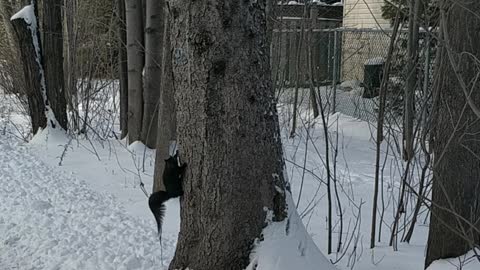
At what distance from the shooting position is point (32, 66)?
1042 cm

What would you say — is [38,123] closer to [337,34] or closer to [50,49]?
[50,49]

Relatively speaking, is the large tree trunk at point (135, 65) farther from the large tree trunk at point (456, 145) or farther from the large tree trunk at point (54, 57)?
the large tree trunk at point (456, 145)

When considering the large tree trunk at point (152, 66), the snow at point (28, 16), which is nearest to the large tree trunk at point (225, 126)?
the large tree trunk at point (152, 66)

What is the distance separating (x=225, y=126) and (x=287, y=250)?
0.73m

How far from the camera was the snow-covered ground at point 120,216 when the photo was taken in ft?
14.0

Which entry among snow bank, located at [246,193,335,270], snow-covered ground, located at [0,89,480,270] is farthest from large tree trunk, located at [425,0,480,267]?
snow bank, located at [246,193,335,270]

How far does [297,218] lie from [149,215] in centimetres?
257

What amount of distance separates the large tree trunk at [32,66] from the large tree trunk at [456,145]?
8130mm

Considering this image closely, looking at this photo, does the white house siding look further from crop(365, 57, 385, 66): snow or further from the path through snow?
the path through snow

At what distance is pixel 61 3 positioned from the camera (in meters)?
10.8

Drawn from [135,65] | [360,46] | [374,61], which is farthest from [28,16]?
[374,61]

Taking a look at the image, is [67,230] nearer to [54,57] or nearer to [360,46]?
[54,57]

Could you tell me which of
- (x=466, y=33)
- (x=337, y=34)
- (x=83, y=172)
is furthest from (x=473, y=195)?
(x=337, y=34)

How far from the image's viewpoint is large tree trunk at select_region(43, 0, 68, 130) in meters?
10.4
